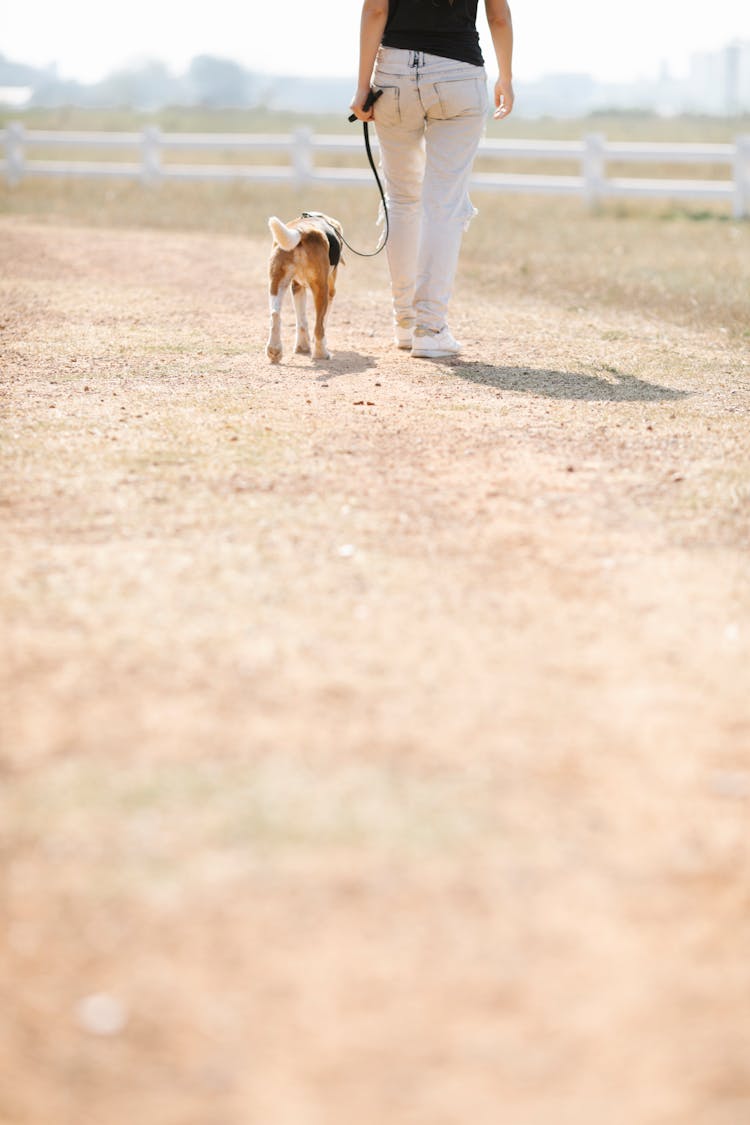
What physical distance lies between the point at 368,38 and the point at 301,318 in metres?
1.53

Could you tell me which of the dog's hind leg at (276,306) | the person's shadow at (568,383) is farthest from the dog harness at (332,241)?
the person's shadow at (568,383)

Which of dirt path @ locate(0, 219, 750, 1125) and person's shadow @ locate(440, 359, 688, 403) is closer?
dirt path @ locate(0, 219, 750, 1125)

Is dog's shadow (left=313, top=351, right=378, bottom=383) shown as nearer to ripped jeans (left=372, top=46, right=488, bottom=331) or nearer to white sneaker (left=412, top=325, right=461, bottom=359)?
white sneaker (left=412, top=325, right=461, bottom=359)

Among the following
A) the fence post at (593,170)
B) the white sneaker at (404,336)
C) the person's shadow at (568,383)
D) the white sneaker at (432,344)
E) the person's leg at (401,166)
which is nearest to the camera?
the person's shadow at (568,383)

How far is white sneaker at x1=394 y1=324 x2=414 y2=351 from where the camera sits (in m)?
7.73

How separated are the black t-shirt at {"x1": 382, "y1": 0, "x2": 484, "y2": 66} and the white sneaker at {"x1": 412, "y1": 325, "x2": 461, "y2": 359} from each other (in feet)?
4.73

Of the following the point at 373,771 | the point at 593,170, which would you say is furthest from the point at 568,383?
the point at 593,170

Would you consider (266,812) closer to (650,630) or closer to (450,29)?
(650,630)

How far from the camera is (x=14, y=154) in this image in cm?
2091

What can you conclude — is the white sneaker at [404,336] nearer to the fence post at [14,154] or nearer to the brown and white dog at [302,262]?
the brown and white dog at [302,262]

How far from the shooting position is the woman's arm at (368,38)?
21.7 feet

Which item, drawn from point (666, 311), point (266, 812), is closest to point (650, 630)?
point (266, 812)

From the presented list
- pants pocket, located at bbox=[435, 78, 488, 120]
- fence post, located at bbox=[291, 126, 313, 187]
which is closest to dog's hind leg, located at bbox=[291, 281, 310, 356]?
pants pocket, located at bbox=[435, 78, 488, 120]

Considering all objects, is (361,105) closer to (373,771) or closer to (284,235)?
(284,235)
